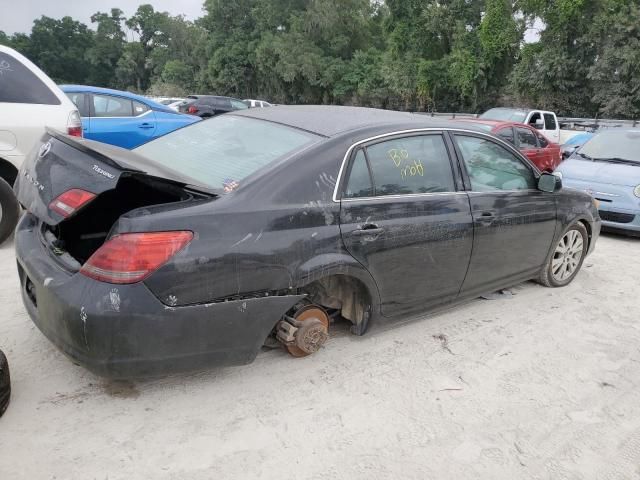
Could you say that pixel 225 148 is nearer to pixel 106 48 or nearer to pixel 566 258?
pixel 566 258

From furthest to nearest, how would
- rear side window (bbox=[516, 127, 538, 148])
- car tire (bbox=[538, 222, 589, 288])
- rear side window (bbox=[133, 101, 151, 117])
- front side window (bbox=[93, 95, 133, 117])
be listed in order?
1. rear side window (bbox=[516, 127, 538, 148])
2. rear side window (bbox=[133, 101, 151, 117])
3. front side window (bbox=[93, 95, 133, 117])
4. car tire (bbox=[538, 222, 589, 288])

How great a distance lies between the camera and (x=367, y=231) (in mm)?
3154

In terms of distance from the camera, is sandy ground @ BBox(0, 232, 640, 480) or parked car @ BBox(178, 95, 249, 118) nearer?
sandy ground @ BBox(0, 232, 640, 480)

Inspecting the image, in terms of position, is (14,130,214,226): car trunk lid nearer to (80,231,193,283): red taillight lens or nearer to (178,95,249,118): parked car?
(80,231,193,283): red taillight lens

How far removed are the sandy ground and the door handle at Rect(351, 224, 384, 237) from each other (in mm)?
858

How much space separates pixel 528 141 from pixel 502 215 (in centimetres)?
728

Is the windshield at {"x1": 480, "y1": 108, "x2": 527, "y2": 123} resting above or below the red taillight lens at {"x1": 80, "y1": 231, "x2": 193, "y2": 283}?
above

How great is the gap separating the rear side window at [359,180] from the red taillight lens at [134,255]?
3.66ft

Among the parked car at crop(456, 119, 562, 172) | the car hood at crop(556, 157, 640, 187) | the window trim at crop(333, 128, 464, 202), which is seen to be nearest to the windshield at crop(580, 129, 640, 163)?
the car hood at crop(556, 157, 640, 187)

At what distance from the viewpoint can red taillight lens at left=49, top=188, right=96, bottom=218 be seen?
101 inches

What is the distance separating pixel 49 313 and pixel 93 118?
596 cm

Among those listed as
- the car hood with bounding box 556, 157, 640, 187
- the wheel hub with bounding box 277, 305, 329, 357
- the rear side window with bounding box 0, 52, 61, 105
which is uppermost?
the rear side window with bounding box 0, 52, 61, 105

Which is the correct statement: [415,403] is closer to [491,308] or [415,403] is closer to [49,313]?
[491,308]

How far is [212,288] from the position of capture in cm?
260
